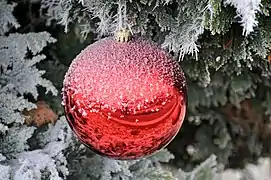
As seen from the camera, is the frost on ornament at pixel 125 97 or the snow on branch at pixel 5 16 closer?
the frost on ornament at pixel 125 97

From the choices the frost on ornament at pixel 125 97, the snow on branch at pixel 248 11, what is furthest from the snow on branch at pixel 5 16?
the snow on branch at pixel 248 11

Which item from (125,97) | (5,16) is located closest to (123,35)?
(125,97)

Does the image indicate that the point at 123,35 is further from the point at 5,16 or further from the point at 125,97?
the point at 5,16

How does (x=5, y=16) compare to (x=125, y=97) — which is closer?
(x=125, y=97)

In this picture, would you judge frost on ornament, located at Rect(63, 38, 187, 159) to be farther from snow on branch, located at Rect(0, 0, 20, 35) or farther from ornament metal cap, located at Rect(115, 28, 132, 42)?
snow on branch, located at Rect(0, 0, 20, 35)

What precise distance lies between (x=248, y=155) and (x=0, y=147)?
1.89 ft

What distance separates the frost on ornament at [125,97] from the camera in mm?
536

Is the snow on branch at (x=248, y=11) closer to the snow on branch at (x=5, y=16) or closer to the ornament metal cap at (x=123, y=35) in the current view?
the ornament metal cap at (x=123, y=35)

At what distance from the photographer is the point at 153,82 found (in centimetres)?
54

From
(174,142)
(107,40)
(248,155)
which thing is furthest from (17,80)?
(248,155)

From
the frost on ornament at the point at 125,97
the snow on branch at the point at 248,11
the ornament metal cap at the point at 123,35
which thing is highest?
the snow on branch at the point at 248,11

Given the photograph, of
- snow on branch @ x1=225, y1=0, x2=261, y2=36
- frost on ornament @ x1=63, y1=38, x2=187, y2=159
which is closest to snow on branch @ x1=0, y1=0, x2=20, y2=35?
frost on ornament @ x1=63, y1=38, x2=187, y2=159

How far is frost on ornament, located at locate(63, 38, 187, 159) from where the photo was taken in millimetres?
536

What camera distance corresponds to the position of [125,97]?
0.53m
